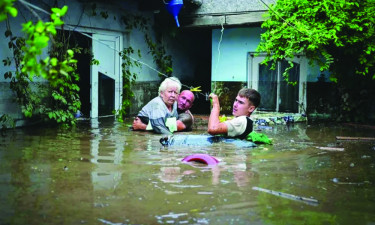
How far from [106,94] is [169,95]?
165 inches

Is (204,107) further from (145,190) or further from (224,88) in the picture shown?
(145,190)

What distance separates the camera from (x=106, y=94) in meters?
14.0

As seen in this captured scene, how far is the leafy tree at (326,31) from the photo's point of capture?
10.8m

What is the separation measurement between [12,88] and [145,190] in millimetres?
5780

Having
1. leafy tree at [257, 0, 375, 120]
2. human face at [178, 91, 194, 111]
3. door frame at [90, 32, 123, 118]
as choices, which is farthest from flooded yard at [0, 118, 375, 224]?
door frame at [90, 32, 123, 118]

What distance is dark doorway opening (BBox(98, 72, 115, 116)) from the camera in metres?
13.8

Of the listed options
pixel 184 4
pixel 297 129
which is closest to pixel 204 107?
pixel 184 4

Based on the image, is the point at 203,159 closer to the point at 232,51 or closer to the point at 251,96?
the point at 251,96

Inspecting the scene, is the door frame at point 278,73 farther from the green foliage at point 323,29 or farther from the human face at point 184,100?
the human face at point 184,100

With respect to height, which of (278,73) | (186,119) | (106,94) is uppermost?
(278,73)

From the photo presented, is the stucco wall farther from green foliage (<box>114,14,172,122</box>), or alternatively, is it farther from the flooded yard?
the flooded yard

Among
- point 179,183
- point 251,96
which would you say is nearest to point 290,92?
point 251,96

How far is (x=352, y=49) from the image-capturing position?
1152 centimetres

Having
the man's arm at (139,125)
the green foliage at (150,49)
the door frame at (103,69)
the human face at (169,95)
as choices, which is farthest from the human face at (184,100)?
the green foliage at (150,49)
